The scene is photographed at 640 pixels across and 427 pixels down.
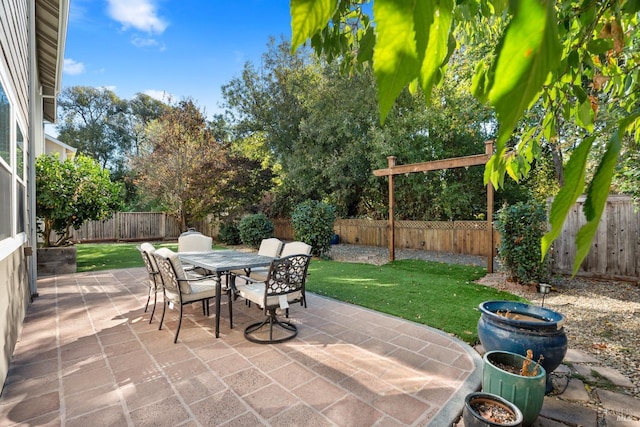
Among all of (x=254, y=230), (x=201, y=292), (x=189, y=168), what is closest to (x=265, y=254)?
(x=201, y=292)

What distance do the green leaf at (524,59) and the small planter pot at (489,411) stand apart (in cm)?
223

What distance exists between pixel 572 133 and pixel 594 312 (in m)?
3.95

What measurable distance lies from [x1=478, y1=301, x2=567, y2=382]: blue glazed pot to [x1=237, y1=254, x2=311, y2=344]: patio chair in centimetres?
198

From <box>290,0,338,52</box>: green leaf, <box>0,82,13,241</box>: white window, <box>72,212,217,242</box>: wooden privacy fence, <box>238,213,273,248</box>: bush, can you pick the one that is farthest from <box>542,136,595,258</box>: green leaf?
<box>72,212,217,242</box>: wooden privacy fence

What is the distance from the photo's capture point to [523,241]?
572 cm

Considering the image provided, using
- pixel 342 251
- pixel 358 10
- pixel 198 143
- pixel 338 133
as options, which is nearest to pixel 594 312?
pixel 358 10

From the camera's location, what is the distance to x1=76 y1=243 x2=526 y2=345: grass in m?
4.25

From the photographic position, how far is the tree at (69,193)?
6.29 m

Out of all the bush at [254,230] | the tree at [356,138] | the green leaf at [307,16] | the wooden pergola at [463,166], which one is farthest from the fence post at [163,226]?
the green leaf at [307,16]

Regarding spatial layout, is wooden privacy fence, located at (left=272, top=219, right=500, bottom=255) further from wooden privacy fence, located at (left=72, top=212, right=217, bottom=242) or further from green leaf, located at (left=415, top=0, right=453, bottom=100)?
green leaf, located at (left=415, top=0, right=453, bottom=100)

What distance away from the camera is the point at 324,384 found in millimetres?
2686

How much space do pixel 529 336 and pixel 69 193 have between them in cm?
801

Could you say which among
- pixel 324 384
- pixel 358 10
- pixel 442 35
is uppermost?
pixel 358 10

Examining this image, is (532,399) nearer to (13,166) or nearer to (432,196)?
(13,166)
